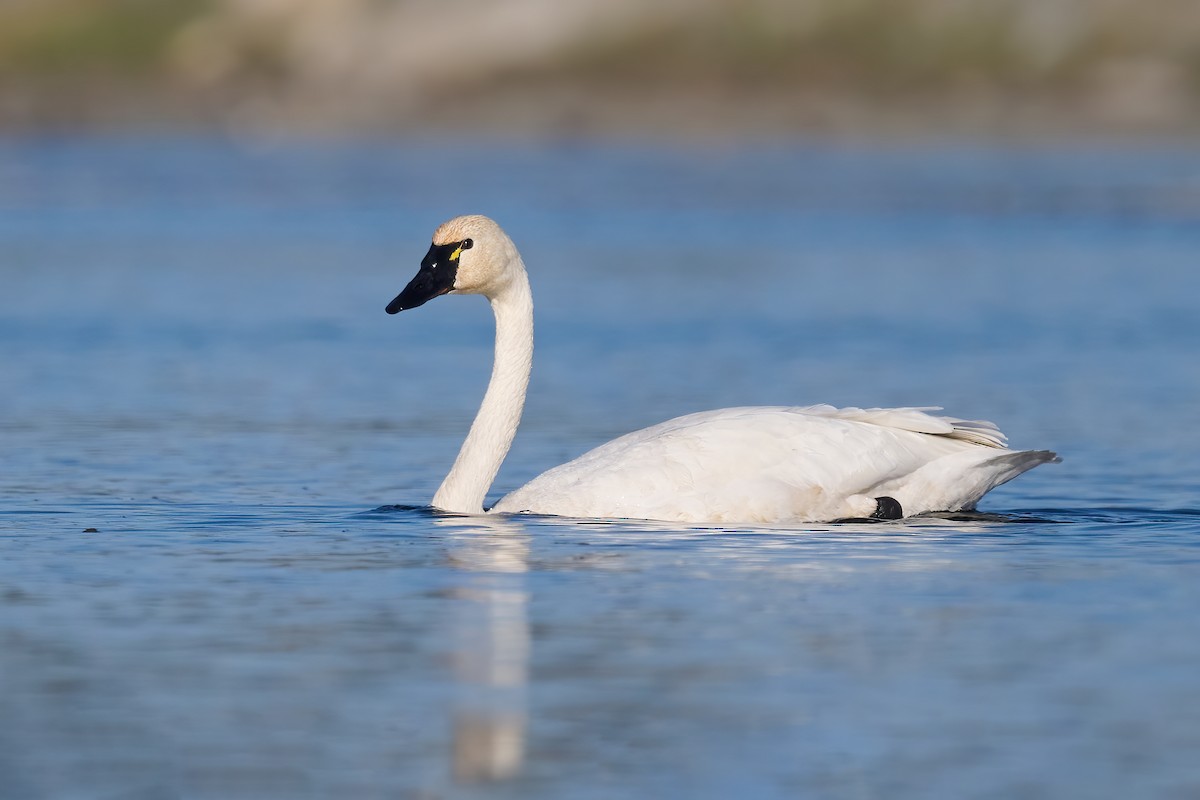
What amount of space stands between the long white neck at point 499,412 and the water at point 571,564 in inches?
14.3

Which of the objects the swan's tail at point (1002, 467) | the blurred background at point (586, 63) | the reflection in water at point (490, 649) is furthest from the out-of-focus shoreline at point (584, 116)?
the reflection in water at point (490, 649)

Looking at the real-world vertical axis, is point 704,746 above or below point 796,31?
below

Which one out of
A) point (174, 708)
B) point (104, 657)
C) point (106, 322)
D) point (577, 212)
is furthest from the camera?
point (577, 212)

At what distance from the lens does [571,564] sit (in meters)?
10.4

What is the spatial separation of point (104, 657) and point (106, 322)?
15.9 metres

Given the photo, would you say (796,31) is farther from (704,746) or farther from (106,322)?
(704,746)

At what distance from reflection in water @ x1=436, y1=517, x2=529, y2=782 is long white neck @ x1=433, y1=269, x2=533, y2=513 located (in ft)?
1.33

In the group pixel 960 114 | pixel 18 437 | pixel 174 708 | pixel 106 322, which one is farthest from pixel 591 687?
pixel 960 114

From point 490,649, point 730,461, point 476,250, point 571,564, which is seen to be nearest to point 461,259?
point 476,250

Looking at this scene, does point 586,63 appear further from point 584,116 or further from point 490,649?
point 490,649

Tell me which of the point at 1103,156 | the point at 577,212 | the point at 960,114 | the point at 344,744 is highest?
the point at 960,114

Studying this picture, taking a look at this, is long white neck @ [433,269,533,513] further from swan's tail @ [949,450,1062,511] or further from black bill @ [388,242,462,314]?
swan's tail @ [949,450,1062,511]

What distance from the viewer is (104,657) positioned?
8.52 m

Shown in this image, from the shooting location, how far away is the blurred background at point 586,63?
13488 cm
